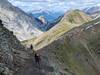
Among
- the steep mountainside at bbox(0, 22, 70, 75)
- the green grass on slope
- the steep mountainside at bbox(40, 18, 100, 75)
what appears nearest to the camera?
the steep mountainside at bbox(0, 22, 70, 75)

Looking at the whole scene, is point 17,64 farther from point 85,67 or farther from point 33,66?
point 85,67

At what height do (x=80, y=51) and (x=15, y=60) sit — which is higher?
(x=15, y=60)

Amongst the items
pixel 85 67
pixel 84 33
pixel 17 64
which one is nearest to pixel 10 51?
pixel 17 64

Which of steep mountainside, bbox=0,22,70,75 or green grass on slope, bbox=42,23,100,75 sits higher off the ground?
steep mountainside, bbox=0,22,70,75

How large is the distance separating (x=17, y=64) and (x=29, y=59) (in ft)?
25.8

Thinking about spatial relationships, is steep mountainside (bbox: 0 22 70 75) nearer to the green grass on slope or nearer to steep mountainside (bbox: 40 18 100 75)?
steep mountainside (bbox: 40 18 100 75)

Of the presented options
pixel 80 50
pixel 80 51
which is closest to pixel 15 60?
pixel 80 51

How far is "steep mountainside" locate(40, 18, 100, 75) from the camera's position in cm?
12500

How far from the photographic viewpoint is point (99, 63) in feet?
492

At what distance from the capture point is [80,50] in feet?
490

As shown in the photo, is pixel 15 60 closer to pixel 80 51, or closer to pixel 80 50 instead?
pixel 80 51

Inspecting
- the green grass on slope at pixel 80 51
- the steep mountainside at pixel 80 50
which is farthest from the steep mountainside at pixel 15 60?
the green grass on slope at pixel 80 51

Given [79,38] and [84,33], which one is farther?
[84,33]

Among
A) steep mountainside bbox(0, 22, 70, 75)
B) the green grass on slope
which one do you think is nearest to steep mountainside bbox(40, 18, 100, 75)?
the green grass on slope
